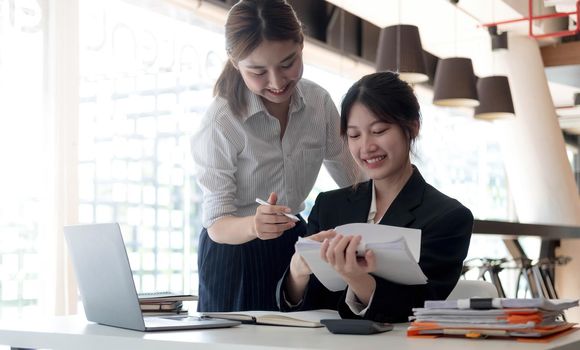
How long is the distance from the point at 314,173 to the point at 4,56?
2121mm

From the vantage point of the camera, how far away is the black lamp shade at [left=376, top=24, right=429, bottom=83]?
15.1 ft

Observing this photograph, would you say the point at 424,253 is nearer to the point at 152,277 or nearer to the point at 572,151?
the point at 152,277

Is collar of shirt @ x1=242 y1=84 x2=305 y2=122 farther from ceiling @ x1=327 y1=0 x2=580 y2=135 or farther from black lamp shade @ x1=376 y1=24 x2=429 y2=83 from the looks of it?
ceiling @ x1=327 y1=0 x2=580 y2=135

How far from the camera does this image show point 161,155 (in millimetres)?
5195

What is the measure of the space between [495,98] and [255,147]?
3495 mm

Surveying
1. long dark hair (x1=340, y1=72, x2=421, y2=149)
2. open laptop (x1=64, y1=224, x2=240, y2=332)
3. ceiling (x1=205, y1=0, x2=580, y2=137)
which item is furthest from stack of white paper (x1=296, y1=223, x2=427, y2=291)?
ceiling (x1=205, y1=0, x2=580, y2=137)

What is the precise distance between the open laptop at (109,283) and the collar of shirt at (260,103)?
73cm

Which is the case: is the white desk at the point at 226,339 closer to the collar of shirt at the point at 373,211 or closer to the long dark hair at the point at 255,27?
the collar of shirt at the point at 373,211

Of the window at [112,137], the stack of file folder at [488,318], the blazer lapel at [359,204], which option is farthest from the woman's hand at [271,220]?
the window at [112,137]

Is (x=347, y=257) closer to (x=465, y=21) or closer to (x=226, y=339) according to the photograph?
(x=226, y=339)

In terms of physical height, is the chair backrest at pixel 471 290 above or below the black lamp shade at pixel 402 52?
below

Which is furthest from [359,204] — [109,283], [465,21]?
[465,21]

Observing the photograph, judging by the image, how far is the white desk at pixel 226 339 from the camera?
1.32 m

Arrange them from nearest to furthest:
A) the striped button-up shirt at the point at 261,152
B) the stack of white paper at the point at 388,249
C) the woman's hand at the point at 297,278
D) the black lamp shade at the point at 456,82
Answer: the stack of white paper at the point at 388,249 → the woman's hand at the point at 297,278 → the striped button-up shirt at the point at 261,152 → the black lamp shade at the point at 456,82
